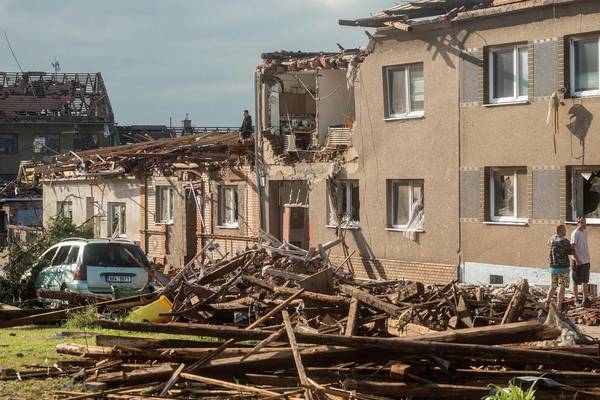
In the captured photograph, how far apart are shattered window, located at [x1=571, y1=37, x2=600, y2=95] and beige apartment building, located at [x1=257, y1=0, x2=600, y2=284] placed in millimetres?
24

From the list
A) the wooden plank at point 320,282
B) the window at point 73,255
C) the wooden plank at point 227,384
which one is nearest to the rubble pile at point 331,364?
the wooden plank at point 227,384

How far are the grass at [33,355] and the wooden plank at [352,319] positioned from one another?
2522 millimetres

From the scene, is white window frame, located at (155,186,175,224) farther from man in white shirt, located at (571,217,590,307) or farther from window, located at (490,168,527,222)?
man in white shirt, located at (571,217,590,307)

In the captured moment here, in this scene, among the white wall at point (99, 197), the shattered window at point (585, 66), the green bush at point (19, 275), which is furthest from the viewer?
the white wall at point (99, 197)

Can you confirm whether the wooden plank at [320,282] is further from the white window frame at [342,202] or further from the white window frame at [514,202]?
the white window frame at [342,202]

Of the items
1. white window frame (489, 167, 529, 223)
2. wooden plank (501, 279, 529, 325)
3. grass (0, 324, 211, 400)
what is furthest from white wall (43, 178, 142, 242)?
wooden plank (501, 279, 529, 325)

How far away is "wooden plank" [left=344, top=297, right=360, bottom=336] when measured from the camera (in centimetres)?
1160

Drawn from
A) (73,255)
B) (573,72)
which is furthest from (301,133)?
(73,255)

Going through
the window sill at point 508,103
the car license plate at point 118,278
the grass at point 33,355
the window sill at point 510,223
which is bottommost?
the grass at point 33,355

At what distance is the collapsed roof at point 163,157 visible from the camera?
34.7 meters

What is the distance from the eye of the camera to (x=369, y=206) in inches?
1188

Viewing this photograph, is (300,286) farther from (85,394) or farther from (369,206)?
(369,206)

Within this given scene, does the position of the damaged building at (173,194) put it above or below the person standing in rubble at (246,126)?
below

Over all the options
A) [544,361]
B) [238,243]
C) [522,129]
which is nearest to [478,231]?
[522,129]
